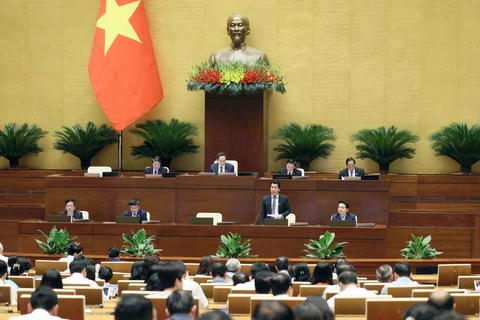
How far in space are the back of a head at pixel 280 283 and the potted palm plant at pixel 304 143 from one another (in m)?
11.1

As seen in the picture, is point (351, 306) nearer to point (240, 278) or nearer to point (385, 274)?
point (240, 278)

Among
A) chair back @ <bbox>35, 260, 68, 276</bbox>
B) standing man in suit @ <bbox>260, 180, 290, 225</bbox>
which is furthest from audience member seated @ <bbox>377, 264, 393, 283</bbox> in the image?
standing man in suit @ <bbox>260, 180, 290, 225</bbox>

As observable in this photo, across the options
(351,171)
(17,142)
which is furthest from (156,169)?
(17,142)

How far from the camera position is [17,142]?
62.4ft

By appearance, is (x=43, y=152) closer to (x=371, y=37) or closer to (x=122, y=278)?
(x=371, y=37)

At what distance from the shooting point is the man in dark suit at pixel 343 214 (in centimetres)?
1492

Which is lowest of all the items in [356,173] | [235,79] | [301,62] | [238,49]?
[356,173]

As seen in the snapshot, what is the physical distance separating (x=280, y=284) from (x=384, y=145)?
1109cm

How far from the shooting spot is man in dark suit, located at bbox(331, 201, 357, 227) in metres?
14.9

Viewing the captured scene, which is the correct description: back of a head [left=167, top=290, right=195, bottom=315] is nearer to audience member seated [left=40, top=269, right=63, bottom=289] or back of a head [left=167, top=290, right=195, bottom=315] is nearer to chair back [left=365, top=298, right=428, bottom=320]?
chair back [left=365, top=298, right=428, bottom=320]

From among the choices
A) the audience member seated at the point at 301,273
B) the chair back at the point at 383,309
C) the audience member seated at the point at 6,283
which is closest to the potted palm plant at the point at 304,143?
the audience member seated at the point at 301,273

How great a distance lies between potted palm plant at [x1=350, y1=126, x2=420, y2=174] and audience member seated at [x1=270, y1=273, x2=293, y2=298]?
11.0m

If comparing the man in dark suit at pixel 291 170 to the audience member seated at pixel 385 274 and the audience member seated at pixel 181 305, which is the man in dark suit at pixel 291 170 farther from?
the audience member seated at pixel 181 305

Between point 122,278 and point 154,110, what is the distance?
866 centimetres
